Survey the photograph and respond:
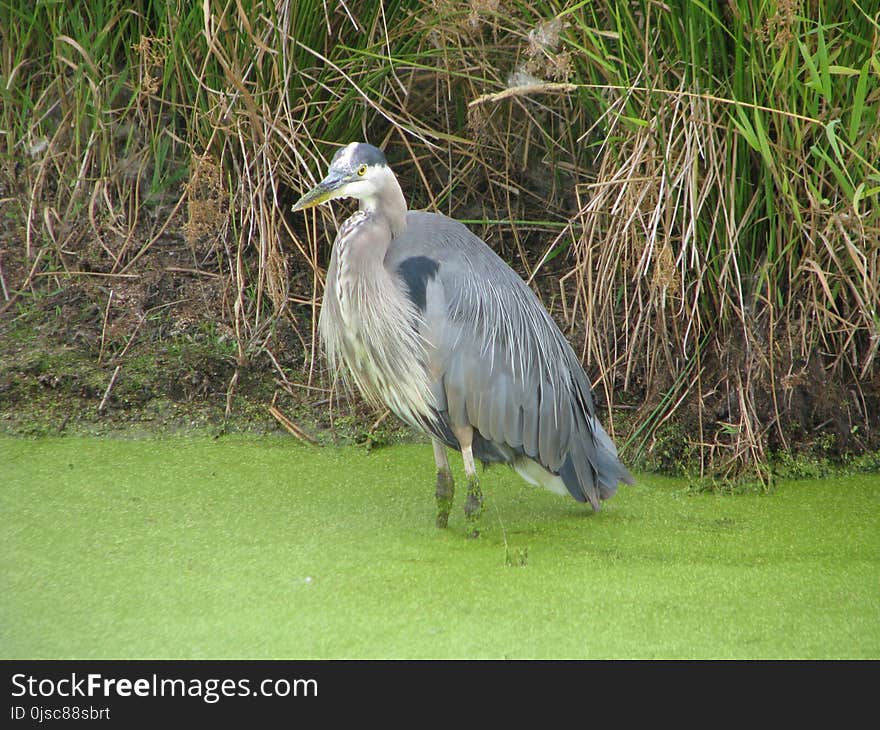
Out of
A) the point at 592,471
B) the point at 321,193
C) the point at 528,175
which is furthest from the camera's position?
the point at 528,175

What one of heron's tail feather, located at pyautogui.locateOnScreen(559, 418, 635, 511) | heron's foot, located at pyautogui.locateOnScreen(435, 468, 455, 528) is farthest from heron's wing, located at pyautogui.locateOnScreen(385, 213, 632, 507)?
heron's foot, located at pyautogui.locateOnScreen(435, 468, 455, 528)

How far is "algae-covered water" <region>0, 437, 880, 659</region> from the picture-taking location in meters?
2.37

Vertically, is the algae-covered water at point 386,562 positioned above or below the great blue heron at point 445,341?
below

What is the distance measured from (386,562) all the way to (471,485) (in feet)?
1.38

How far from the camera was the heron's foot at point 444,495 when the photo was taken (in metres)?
3.17

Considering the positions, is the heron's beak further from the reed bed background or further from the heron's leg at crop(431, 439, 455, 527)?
the heron's leg at crop(431, 439, 455, 527)

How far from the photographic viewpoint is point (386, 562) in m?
2.85

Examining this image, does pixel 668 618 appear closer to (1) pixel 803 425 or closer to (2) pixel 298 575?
(2) pixel 298 575

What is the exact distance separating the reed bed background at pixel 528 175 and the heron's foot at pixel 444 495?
662mm

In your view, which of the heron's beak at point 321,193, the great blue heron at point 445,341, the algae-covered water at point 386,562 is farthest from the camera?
the great blue heron at point 445,341

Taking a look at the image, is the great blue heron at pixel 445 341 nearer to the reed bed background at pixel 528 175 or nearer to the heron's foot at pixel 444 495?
the heron's foot at pixel 444 495

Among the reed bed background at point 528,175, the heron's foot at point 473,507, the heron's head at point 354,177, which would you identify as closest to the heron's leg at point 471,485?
the heron's foot at point 473,507

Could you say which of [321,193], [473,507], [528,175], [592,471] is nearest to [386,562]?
[473,507]

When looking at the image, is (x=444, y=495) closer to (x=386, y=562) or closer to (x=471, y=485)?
(x=471, y=485)
